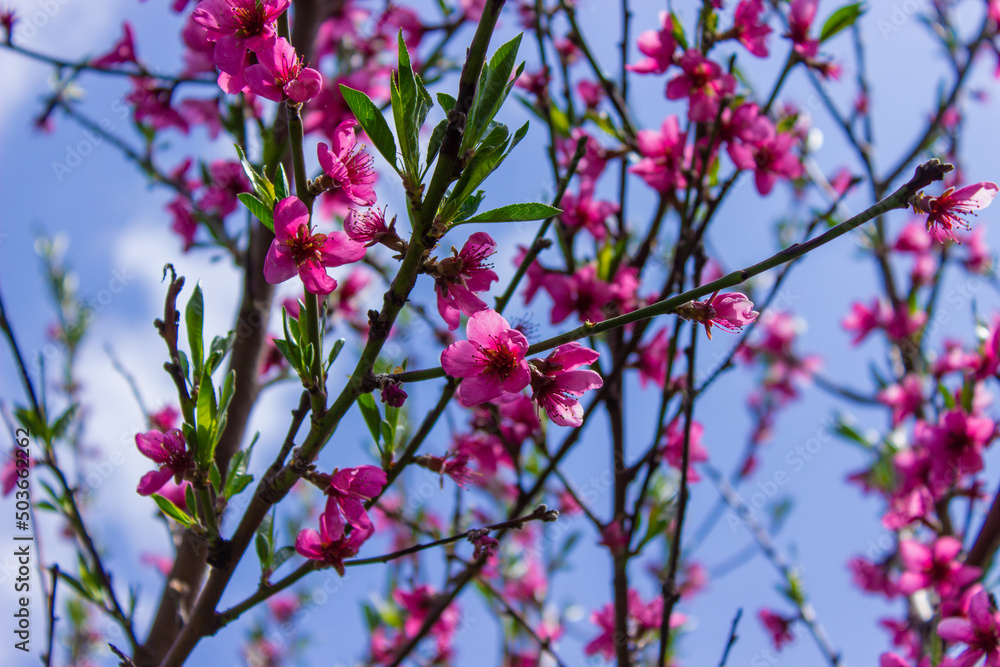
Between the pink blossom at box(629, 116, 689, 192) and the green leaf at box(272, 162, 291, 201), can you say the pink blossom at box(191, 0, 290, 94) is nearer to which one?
the green leaf at box(272, 162, 291, 201)

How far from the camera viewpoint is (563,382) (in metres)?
1.30

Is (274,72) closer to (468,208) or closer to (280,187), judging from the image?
(280,187)

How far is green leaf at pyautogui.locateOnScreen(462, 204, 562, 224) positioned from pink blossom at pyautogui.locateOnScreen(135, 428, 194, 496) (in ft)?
2.58

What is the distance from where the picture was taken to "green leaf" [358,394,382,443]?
59.0 inches

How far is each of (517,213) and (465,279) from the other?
0.22 meters

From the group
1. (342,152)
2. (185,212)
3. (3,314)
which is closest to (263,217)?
(342,152)

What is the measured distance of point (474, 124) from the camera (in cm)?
115

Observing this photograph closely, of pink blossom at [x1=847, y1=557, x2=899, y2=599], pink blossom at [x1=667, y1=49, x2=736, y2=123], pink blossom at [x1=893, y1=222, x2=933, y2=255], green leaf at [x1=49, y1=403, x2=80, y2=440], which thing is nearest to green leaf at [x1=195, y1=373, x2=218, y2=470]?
green leaf at [x1=49, y1=403, x2=80, y2=440]

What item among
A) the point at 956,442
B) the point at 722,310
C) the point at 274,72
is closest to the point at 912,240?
the point at 956,442

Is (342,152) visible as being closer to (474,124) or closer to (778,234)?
(474,124)

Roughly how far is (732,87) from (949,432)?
174 cm

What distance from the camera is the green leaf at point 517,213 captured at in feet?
3.73

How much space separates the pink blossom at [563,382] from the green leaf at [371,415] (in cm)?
42

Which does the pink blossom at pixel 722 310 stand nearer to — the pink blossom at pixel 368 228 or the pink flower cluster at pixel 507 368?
the pink flower cluster at pixel 507 368
